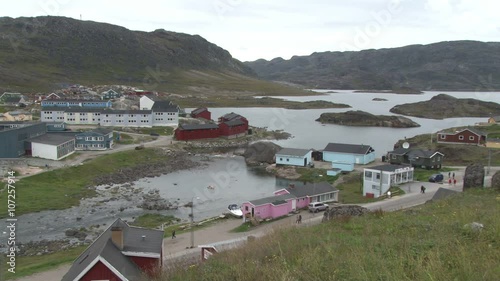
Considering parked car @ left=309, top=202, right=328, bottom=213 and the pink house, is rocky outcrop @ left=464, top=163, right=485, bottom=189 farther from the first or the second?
the pink house

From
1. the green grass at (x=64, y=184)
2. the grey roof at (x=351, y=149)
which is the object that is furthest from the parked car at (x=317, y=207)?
the green grass at (x=64, y=184)

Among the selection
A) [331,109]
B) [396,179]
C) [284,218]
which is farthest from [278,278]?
[331,109]

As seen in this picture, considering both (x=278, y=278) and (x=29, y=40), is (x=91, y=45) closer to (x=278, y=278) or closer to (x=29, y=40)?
(x=29, y=40)

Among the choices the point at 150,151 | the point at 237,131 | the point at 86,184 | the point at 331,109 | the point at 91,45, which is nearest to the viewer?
the point at 86,184

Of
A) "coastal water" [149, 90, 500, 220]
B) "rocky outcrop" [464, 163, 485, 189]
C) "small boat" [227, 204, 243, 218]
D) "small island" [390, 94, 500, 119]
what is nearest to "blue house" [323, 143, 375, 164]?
"coastal water" [149, 90, 500, 220]

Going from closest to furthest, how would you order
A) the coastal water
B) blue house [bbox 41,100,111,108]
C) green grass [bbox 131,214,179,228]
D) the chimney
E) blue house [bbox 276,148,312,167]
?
1. the chimney
2. green grass [bbox 131,214,179,228]
3. the coastal water
4. blue house [bbox 276,148,312,167]
5. blue house [bbox 41,100,111,108]
